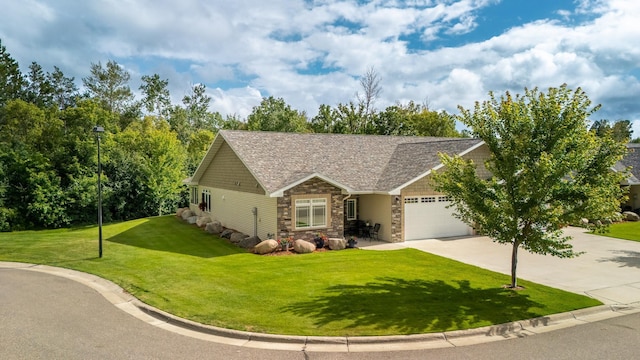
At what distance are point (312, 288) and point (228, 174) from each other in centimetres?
1353

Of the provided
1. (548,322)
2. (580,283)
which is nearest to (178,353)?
(548,322)

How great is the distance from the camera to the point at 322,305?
11125 millimetres

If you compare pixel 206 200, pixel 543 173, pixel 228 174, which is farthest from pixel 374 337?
pixel 206 200

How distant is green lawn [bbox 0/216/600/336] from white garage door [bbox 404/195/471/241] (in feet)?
9.56

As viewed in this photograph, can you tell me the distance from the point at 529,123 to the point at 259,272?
10104mm

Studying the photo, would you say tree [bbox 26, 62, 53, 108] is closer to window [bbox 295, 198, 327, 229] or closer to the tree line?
the tree line

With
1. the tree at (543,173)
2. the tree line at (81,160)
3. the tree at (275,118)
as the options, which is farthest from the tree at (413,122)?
the tree at (543,173)

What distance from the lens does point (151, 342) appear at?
8.93m

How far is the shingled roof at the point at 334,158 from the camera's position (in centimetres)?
2077

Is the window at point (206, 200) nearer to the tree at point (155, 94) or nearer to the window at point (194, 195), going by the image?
the window at point (194, 195)

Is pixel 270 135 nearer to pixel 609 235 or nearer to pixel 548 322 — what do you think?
pixel 548 322

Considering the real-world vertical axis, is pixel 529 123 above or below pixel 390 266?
above

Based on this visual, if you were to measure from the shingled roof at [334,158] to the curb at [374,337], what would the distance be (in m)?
9.15

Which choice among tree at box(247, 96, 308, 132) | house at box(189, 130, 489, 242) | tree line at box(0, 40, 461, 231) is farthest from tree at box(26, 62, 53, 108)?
house at box(189, 130, 489, 242)
